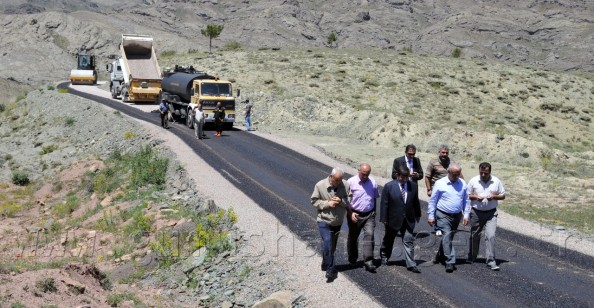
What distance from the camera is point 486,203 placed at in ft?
36.3

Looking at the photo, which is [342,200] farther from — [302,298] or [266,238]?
[266,238]

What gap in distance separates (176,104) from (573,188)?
22.1m

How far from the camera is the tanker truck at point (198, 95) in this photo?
3105 centimetres

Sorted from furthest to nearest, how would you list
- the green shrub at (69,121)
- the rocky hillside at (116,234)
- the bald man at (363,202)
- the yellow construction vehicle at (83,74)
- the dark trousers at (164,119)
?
the yellow construction vehicle at (83,74)
the green shrub at (69,121)
the dark trousers at (164,119)
the rocky hillside at (116,234)
the bald man at (363,202)

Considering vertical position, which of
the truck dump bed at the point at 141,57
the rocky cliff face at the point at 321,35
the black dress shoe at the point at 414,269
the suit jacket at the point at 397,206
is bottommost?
the black dress shoe at the point at 414,269

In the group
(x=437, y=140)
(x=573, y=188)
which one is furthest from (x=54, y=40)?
(x=573, y=188)

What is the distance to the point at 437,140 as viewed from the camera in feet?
114

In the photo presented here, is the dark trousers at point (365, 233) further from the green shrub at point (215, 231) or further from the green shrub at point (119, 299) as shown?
the green shrub at point (119, 299)

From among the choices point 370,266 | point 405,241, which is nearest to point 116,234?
point 370,266

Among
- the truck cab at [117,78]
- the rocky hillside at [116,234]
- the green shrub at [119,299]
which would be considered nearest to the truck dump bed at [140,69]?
the truck cab at [117,78]

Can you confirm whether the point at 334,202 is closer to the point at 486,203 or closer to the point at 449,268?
the point at 449,268

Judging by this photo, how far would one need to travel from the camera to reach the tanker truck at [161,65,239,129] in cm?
3105

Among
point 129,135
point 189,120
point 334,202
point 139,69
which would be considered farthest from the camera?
point 139,69

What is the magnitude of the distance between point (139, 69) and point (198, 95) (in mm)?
14729
